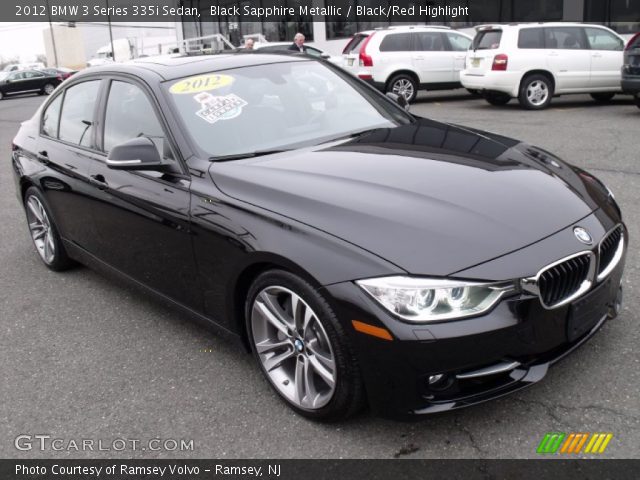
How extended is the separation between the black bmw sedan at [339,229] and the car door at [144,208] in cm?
1

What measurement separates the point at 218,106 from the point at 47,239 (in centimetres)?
233

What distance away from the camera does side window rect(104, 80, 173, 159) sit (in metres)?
3.57

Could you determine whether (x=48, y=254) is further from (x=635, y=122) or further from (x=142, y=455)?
(x=635, y=122)

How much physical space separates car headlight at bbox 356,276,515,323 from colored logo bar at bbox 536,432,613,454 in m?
0.68

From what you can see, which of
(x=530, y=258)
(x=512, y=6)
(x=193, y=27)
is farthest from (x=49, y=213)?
(x=193, y=27)

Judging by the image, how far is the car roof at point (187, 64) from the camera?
150 inches

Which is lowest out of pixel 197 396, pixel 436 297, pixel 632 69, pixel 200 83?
pixel 197 396

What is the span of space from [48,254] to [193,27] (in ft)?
108

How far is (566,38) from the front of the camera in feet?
42.5

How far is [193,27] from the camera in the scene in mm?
35594

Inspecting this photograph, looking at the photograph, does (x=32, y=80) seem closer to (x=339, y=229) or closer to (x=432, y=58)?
(x=432, y=58)

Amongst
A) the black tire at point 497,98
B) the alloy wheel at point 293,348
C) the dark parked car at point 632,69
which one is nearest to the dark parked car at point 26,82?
the black tire at point 497,98

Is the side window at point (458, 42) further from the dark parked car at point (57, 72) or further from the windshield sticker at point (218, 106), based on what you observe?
the dark parked car at point (57, 72)

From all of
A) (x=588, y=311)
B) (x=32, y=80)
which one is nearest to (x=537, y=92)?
(x=588, y=311)
